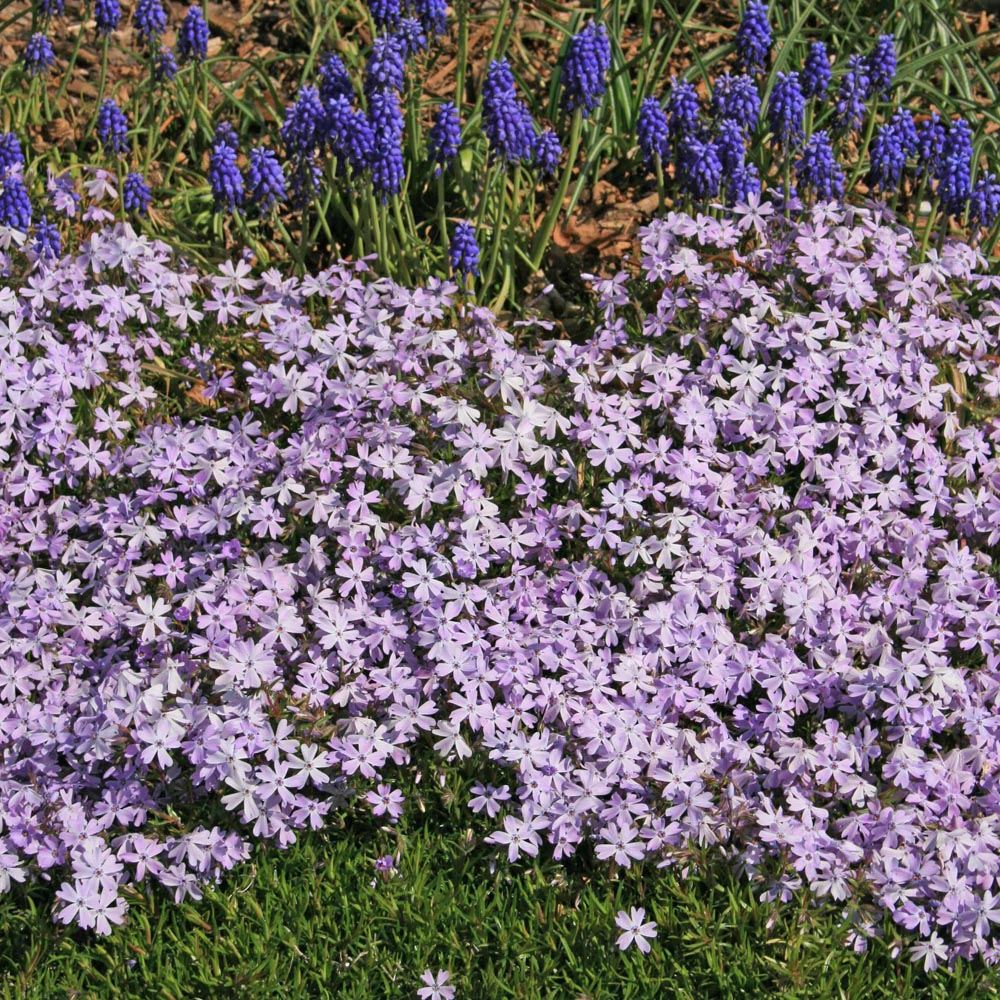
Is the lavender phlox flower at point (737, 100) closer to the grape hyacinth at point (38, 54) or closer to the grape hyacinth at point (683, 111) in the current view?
the grape hyacinth at point (683, 111)

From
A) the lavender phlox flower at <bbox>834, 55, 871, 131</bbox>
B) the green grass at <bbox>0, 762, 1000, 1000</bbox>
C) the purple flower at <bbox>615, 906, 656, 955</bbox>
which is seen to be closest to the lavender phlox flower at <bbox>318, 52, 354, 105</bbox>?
the lavender phlox flower at <bbox>834, 55, 871, 131</bbox>

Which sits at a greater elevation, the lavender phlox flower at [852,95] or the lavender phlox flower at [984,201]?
the lavender phlox flower at [852,95]

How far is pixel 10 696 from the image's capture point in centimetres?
420

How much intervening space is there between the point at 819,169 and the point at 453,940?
3.08 metres

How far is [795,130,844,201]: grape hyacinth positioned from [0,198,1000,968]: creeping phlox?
22 centimetres

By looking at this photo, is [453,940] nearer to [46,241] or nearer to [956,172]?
[46,241]

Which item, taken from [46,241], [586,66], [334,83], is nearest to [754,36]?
[586,66]

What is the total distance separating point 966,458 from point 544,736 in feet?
5.69

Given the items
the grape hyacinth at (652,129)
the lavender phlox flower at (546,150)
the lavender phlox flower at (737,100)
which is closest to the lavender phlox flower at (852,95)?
the lavender phlox flower at (737,100)

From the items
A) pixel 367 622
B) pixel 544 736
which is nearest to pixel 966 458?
pixel 544 736

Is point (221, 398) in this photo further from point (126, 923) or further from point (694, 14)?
point (694, 14)

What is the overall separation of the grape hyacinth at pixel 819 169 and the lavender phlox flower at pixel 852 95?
0.12 meters

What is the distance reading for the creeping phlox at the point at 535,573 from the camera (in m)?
3.96

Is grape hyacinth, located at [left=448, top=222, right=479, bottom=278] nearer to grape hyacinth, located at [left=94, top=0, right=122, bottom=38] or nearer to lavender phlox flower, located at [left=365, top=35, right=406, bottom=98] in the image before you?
lavender phlox flower, located at [left=365, top=35, right=406, bottom=98]
